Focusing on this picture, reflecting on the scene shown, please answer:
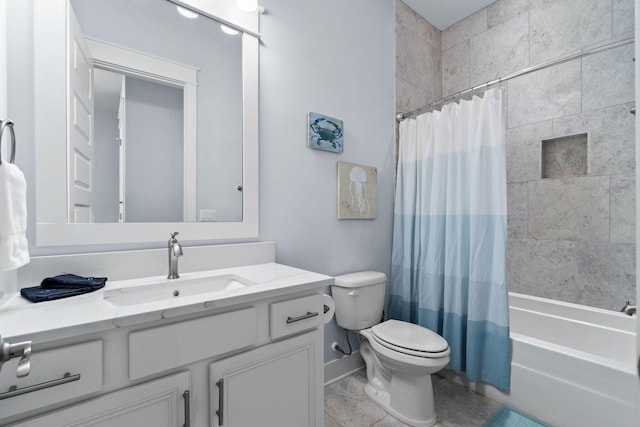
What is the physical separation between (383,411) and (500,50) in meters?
2.84

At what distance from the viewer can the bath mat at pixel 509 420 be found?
1436 millimetres

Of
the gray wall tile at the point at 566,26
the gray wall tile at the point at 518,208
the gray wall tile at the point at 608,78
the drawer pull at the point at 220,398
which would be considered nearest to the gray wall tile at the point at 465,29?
the gray wall tile at the point at 566,26

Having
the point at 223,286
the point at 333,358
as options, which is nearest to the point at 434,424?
the point at 333,358

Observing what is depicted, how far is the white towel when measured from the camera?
0.74 metres

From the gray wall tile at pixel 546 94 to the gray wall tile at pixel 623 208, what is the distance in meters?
0.56

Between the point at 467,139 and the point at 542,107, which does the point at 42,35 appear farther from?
the point at 542,107

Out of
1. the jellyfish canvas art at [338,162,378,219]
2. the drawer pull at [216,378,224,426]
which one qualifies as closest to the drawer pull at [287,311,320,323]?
the drawer pull at [216,378,224,426]

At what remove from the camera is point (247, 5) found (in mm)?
1463

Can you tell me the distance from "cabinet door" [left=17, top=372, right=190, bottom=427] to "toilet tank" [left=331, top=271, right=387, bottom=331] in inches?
42.5

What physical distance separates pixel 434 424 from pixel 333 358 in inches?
26.4

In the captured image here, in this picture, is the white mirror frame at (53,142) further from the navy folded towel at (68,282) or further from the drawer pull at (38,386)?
the drawer pull at (38,386)

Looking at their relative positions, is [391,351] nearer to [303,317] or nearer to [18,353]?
[303,317]

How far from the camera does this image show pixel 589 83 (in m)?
1.87

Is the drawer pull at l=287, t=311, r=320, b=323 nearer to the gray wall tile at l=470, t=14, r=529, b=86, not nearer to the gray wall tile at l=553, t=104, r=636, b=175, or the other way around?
the gray wall tile at l=553, t=104, r=636, b=175
